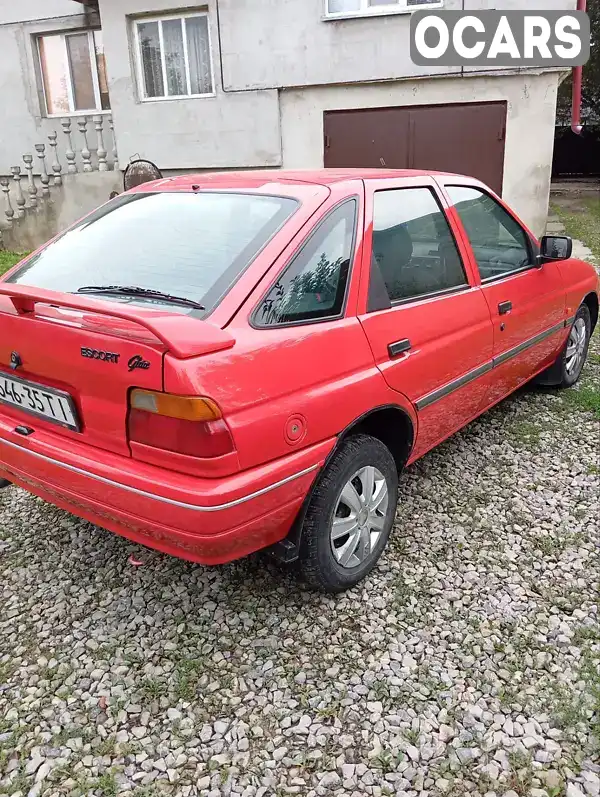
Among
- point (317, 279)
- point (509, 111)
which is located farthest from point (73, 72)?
point (317, 279)

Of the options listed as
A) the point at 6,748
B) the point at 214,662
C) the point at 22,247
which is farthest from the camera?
the point at 22,247

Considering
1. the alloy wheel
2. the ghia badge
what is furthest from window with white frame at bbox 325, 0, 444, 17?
the ghia badge

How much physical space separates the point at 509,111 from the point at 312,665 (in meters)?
9.18

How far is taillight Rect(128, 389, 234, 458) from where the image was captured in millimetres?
2055

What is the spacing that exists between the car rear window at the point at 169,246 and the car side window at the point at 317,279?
0.15 m

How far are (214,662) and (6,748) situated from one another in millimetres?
724

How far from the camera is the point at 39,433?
2.51m

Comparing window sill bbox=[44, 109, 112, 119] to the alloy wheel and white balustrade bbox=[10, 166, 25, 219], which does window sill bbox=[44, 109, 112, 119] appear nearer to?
white balustrade bbox=[10, 166, 25, 219]

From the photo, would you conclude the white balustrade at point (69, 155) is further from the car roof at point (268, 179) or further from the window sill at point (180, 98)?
the car roof at point (268, 179)

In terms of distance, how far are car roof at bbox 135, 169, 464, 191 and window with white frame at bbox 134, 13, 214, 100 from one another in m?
8.45

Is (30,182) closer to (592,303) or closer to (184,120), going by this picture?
(184,120)

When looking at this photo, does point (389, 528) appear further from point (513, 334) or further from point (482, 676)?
point (513, 334)

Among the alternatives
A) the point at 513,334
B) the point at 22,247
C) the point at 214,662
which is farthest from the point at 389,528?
the point at 22,247

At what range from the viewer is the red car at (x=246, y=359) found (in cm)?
212
